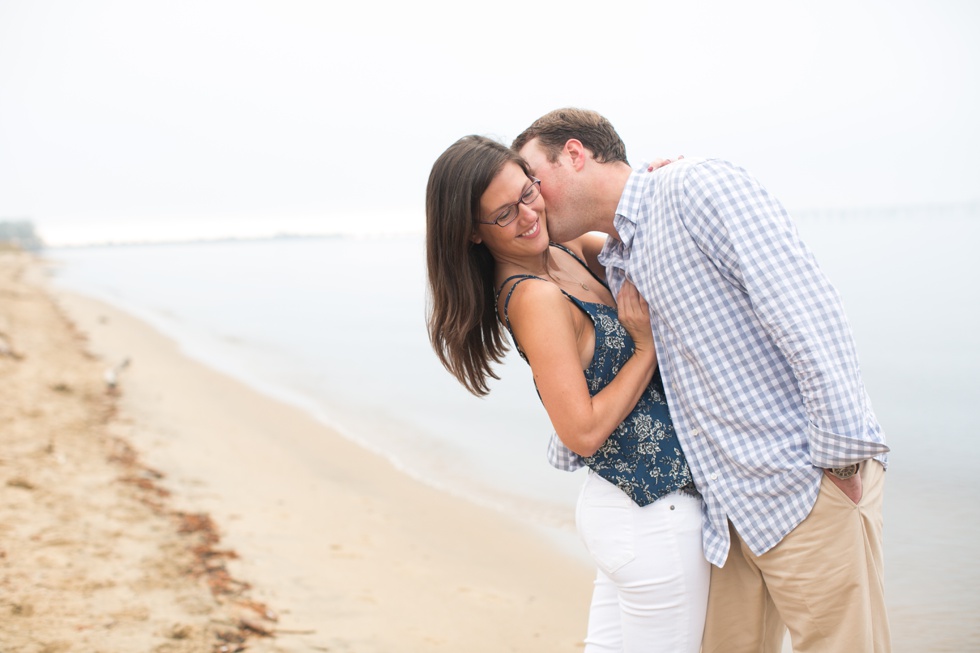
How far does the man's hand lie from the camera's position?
1907 mm

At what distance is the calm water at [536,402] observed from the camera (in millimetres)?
5535

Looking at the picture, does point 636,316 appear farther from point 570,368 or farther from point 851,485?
point 851,485

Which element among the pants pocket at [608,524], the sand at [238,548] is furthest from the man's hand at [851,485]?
the sand at [238,548]

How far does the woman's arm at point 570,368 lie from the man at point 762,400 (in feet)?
0.24

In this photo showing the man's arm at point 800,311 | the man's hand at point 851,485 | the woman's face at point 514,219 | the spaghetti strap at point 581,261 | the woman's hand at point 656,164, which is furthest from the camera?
the spaghetti strap at point 581,261

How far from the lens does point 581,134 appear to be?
2344 millimetres

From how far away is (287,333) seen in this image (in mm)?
19250

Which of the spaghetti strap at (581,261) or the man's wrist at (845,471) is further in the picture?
the spaghetti strap at (581,261)

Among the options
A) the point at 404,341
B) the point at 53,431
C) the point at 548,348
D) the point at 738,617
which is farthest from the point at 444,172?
the point at 404,341

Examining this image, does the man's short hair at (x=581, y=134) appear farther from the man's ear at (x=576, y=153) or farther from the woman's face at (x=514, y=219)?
the woman's face at (x=514, y=219)

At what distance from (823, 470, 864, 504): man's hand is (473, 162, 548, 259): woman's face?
97 cm

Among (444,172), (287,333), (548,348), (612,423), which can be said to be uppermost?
(444,172)

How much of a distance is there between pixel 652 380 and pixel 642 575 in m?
0.53

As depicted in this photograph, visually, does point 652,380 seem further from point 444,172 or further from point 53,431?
point 53,431
